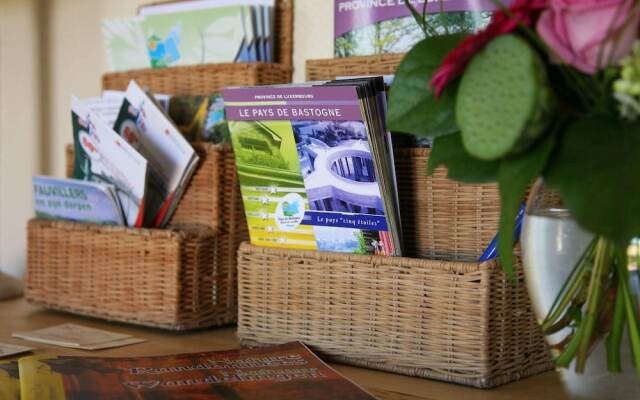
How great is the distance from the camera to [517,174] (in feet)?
1.79

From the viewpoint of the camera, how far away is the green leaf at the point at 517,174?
0.54 m

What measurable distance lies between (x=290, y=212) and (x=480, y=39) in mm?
381

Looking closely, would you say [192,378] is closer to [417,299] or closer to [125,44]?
[417,299]

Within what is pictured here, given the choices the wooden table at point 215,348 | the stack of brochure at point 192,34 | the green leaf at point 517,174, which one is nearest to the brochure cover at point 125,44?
the stack of brochure at point 192,34

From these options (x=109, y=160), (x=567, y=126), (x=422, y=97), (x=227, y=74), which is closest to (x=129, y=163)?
(x=109, y=160)

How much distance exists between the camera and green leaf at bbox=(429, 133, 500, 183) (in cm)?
58

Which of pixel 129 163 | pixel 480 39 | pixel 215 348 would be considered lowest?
pixel 215 348

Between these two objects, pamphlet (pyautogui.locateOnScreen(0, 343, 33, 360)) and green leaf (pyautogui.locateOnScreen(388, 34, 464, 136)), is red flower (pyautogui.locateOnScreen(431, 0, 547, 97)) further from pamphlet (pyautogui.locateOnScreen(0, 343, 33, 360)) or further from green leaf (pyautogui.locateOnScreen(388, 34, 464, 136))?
pamphlet (pyautogui.locateOnScreen(0, 343, 33, 360))

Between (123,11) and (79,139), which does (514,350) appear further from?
(123,11)

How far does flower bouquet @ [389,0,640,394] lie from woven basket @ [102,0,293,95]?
524 mm

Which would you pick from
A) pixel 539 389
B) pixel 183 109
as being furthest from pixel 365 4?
pixel 539 389

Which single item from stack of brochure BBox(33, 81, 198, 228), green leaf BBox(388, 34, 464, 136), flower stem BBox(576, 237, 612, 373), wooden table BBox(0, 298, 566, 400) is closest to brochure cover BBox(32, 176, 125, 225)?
stack of brochure BBox(33, 81, 198, 228)

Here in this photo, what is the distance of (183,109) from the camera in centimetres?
112

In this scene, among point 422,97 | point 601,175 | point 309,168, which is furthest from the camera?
point 309,168
